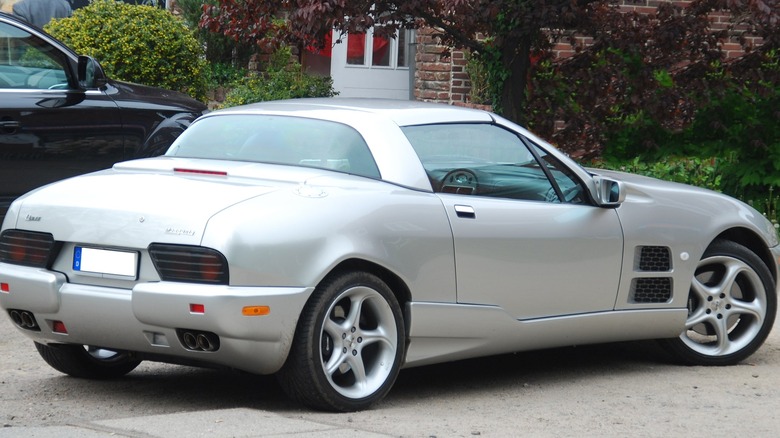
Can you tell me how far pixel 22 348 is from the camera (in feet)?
24.8

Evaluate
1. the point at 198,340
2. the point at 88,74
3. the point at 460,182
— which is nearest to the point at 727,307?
the point at 460,182

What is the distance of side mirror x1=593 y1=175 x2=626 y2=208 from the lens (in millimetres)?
6938

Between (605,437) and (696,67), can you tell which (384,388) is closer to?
(605,437)

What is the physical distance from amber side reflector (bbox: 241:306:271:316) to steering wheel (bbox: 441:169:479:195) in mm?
1260

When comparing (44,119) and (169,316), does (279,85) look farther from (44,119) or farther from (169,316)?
(169,316)

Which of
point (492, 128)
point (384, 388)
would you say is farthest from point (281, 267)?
point (492, 128)

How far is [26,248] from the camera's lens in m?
5.97

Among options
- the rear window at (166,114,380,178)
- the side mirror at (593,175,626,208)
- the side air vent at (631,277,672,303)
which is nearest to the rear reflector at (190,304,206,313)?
the rear window at (166,114,380,178)

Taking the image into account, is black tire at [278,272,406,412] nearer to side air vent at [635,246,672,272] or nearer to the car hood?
the car hood

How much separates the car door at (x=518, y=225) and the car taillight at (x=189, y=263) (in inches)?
50.1

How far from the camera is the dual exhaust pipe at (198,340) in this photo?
5.54 meters

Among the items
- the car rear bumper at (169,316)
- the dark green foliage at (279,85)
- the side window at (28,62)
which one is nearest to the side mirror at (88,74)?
the side window at (28,62)

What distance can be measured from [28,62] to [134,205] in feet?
14.6

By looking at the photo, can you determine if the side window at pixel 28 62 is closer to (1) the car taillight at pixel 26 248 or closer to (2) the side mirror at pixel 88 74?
(2) the side mirror at pixel 88 74
